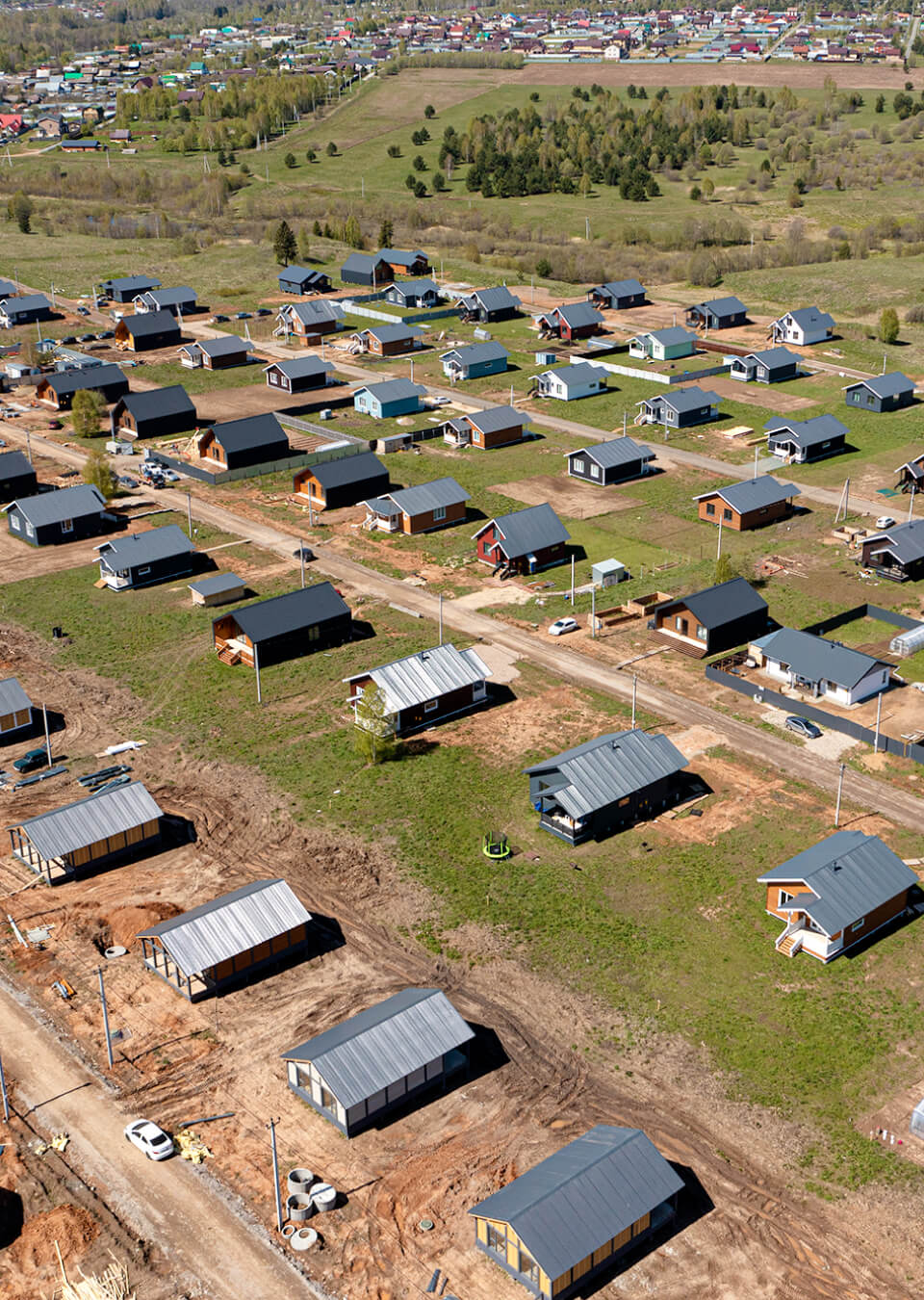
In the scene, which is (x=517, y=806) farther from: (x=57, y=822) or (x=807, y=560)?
(x=807, y=560)

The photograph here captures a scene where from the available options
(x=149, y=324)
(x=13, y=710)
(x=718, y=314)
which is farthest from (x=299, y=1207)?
(x=718, y=314)

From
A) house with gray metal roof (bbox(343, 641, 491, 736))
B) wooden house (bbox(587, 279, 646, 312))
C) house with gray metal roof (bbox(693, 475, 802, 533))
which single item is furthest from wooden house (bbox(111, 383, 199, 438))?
wooden house (bbox(587, 279, 646, 312))

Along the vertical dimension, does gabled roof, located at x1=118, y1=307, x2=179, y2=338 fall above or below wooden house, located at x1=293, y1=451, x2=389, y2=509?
above

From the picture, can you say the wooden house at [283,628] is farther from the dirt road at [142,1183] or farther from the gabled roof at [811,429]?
the gabled roof at [811,429]

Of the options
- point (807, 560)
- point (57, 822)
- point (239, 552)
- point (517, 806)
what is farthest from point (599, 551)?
point (57, 822)

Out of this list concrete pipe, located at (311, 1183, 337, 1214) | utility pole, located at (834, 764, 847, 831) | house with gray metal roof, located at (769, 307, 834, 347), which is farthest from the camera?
house with gray metal roof, located at (769, 307, 834, 347)

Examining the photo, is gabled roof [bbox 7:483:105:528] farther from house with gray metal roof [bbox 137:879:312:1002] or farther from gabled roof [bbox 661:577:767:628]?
house with gray metal roof [bbox 137:879:312:1002]

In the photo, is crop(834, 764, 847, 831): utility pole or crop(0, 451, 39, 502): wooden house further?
crop(0, 451, 39, 502): wooden house
